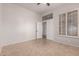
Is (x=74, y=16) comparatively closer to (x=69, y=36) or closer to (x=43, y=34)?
(x=69, y=36)

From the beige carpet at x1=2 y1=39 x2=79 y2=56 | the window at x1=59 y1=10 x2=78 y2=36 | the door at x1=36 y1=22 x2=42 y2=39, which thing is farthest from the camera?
the door at x1=36 y1=22 x2=42 y2=39

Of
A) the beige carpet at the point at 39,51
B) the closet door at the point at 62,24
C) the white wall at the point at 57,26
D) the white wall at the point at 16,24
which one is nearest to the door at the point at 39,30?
the white wall at the point at 16,24

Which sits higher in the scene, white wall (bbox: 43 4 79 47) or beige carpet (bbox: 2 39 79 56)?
white wall (bbox: 43 4 79 47)

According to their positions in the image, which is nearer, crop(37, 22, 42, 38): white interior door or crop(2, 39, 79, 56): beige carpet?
crop(2, 39, 79, 56): beige carpet

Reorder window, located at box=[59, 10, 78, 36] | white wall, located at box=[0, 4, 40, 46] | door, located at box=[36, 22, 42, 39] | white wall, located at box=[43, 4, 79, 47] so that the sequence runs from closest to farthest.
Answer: white wall, located at box=[0, 4, 40, 46] < white wall, located at box=[43, 4, 79, 47] < window, located at box=[59, 10, 78, 36] < door, located at box=[36, 22, 42, 39]

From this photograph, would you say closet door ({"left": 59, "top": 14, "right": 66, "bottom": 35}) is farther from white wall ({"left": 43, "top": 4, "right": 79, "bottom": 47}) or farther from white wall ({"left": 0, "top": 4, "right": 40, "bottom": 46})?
white wall ({"left": 0, "top": 4, "right": 40, "bottom": 46})

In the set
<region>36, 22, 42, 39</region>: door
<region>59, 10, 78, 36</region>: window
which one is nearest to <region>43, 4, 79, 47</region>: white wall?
<region>59, 10, 78, 36</region>: window

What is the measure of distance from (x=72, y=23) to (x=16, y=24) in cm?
376

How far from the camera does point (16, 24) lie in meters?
6.43

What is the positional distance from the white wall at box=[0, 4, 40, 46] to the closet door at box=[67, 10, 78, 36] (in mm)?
3369

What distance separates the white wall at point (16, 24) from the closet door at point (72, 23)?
11.1 feet

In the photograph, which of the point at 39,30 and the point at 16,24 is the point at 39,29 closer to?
the point at 39,30

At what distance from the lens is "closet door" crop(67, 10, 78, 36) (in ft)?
19.3

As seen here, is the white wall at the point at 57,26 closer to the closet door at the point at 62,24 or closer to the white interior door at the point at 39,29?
the closet door at the point at 62,24
